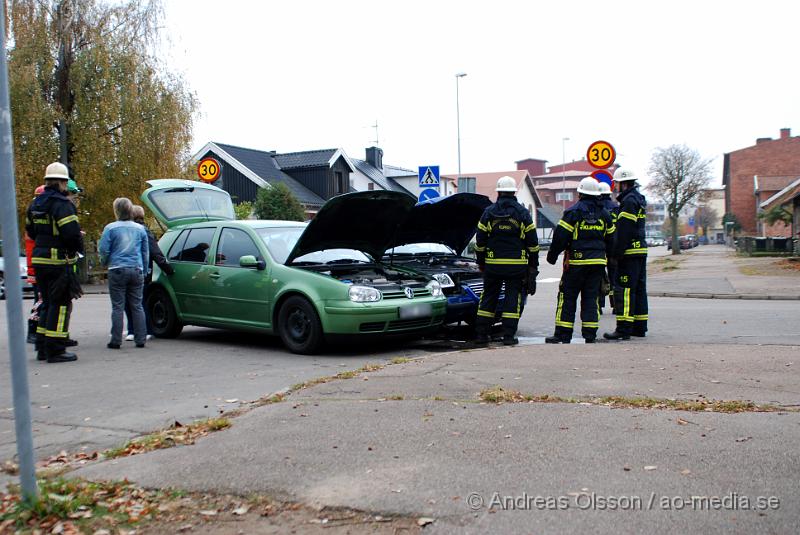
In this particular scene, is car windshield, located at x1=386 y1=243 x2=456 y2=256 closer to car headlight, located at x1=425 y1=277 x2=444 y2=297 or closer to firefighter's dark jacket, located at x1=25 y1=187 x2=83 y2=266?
car headlight, located at x1=425 y1=277 x2=444 y2=297

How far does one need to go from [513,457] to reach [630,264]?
5446 mm

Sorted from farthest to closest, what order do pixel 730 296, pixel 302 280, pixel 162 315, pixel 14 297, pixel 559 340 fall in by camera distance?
pixel 730 296
pixel 162 315
pixel 559 340
pixel 302 280
pixel 14 297

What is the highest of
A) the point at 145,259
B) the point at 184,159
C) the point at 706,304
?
the point at 184,159

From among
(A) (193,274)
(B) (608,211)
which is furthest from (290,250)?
(B) (608,211)

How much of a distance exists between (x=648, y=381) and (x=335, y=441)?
2842mm

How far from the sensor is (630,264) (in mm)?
8930

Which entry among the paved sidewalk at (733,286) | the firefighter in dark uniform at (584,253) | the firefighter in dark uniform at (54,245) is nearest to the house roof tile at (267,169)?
the paved sidewalk at (733,286)

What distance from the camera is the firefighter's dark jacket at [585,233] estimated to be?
850 cm

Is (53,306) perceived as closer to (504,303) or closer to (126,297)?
(126,297)

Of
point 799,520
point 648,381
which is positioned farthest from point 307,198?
point 799,520

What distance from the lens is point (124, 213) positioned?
920 centimetres

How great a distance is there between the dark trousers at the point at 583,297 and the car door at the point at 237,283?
3.57 m

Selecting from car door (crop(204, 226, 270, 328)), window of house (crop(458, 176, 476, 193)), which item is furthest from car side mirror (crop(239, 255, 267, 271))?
window of house (crop(458, 176, 476, 193))

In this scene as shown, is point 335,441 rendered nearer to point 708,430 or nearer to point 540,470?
point 540,470
